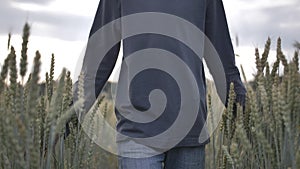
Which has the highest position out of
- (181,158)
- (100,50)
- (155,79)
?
(100,50)

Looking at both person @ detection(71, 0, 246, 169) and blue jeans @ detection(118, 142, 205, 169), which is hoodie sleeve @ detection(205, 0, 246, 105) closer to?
person @ detection(71, 0, 246, 169)

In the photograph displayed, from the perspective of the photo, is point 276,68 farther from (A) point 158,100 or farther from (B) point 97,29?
(B) point 97,29

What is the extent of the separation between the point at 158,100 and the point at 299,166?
2.55 ft

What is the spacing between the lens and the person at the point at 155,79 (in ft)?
6.82

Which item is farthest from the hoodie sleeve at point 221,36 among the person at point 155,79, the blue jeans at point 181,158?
the blue jeans at point 181,158

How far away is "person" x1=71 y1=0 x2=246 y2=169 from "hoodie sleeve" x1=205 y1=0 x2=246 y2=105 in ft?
0.20

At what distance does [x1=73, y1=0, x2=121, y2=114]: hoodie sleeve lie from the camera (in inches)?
87.7

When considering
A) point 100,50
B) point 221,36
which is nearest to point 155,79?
point 100,50

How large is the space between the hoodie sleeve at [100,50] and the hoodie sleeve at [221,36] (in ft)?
1.25

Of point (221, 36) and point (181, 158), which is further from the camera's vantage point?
point (221, 36)

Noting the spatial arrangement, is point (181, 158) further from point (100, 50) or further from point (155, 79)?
point (100, 50)

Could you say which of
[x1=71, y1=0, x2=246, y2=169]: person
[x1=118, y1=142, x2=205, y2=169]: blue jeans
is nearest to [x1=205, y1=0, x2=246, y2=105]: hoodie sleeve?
[x1=71, y1=0, x2=246, y2=169]: person

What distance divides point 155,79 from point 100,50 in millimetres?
291

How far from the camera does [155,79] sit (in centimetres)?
211
